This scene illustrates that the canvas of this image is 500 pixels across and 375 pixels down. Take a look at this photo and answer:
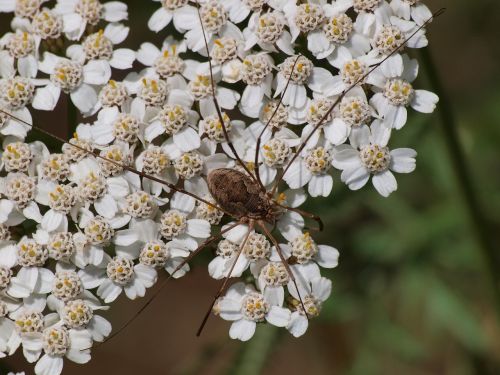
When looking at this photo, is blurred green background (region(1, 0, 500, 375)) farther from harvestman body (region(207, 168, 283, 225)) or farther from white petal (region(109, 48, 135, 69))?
white petal (region(109, 48, 135, 69))

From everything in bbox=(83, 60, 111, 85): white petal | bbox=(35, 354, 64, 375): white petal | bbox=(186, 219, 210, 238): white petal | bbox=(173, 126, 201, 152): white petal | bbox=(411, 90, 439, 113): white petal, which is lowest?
bbox=(35, 354, 64, 375): white petal

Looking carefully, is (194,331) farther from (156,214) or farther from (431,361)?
(156,214)

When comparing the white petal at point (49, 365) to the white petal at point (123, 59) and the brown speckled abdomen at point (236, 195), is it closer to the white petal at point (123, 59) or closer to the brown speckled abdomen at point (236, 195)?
the brown speckled abdomen at point (236, 195)

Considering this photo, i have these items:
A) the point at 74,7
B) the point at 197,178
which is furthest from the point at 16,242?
the point at 74,7

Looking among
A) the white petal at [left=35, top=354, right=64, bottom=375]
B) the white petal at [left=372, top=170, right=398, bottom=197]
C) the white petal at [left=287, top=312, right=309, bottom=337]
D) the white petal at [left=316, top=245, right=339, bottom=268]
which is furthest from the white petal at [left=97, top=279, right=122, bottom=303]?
the white petal at [left=372, top=170, right=398, bottom=197]

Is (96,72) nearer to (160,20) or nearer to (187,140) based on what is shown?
(160,20)

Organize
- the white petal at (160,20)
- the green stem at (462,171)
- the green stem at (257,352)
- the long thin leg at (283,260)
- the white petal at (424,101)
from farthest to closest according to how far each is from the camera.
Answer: the green stem at (257,352) → the white petal at (160,20) → the green stem at (462,171) → the white petal at (424,101) → the long thin leg at (283,260)

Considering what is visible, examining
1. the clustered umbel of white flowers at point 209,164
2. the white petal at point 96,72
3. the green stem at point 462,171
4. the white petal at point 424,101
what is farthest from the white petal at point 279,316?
the white petal at point 96,72
